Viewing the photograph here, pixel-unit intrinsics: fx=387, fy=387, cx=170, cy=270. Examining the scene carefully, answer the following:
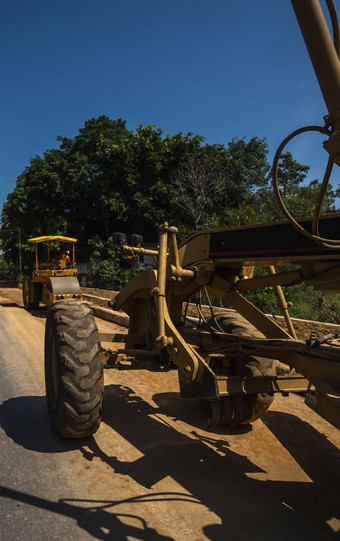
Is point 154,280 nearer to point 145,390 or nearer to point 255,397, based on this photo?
point 255,397

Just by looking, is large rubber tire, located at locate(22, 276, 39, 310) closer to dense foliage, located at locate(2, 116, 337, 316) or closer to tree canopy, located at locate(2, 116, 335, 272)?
dense foliage, located at locate(2, 116, 337, 316)

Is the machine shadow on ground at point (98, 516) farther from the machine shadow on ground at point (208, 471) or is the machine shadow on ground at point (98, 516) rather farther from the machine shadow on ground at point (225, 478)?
the machine shadow on ground at point (225, 478)

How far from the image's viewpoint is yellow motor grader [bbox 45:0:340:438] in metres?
2.15

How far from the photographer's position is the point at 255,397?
384 cm

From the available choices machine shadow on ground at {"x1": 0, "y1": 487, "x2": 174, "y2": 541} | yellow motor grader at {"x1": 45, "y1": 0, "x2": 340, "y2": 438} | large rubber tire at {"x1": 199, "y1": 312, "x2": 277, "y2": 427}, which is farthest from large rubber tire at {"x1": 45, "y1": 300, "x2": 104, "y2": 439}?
large rubber tire at {"x1": 199, "y1": 312, "x2": 277, "y2": 427}

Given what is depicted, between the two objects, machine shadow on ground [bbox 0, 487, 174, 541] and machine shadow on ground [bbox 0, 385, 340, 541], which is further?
machine shadow on ground [bbox 0, 385, 340, 541]

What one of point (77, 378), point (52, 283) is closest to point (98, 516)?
point (77, 378)

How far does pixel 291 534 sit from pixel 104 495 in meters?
1.32

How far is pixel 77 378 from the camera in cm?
352

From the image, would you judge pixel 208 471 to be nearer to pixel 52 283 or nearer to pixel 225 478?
pixel 225 478

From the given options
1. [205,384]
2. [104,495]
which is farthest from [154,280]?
[104,495]

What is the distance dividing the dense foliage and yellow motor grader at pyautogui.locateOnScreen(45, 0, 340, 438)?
1082 cm

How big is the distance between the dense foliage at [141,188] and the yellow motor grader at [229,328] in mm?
10821

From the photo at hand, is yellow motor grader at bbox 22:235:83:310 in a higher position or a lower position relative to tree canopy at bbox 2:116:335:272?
lower
